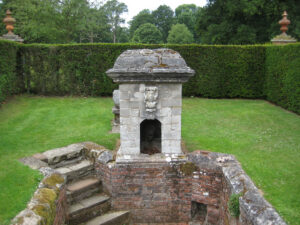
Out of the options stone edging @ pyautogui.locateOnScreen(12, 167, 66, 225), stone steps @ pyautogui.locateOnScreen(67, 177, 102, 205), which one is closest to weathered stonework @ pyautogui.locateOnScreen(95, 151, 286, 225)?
stone steps @ pyautogui.locateOnScreen(67, 177, 102, 205)

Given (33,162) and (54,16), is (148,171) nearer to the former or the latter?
(33,162)

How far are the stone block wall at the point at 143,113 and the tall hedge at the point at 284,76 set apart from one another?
7.07 m

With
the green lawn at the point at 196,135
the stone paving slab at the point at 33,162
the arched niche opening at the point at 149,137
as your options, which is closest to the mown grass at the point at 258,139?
the green lawn at the point at 196,135

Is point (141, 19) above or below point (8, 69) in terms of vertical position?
above

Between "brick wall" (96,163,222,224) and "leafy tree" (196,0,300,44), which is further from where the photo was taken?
"leafy tree" (196,0,300,44)

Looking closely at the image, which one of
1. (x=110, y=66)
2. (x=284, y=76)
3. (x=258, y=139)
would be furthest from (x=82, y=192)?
(x=284, y=76)

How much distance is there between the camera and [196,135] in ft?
24.9

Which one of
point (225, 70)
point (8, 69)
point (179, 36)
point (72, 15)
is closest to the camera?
point (8, 69)

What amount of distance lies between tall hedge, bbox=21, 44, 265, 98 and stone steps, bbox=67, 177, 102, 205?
7930mm

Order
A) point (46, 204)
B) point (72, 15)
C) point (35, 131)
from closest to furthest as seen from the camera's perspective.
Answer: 1. point (46, 204)
2. point (35, 131)
3. point (72, 15)

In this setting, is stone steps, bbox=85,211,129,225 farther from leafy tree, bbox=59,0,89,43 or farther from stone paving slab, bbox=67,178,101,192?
leafy tree, bbox=59,0,89,43

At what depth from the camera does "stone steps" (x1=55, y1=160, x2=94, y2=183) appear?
5.48 m

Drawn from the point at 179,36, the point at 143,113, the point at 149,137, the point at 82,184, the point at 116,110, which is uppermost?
the point at 179,36

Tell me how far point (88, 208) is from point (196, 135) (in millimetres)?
3751
